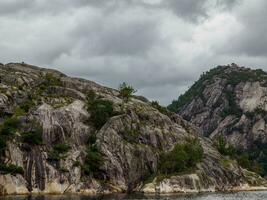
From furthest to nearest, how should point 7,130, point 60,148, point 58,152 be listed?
point 60,148 < point 58,152 < point 7,130

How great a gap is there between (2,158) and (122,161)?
45.8 m

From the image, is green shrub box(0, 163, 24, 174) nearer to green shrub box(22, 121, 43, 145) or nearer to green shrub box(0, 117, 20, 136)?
green shrub box(0, 117, 20, 136)

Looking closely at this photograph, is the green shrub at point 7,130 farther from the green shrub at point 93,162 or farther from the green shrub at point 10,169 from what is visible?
the green shrub at point 93,162

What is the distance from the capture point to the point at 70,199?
145625mm

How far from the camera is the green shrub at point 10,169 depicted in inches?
6722

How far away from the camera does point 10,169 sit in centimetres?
17188

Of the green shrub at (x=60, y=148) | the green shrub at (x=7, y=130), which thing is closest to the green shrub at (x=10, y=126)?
the green shrub at (x=7, y=130)

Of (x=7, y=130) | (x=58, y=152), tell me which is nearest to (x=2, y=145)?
(x=7, y=130)

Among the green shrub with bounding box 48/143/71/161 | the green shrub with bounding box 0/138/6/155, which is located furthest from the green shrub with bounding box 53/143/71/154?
the green shrub with bounding box 0/138/6/155

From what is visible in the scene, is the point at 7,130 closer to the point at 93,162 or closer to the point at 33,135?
the point at 33,135

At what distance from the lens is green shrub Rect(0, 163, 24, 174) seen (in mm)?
170750

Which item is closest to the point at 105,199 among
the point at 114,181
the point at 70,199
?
the point at 70,199

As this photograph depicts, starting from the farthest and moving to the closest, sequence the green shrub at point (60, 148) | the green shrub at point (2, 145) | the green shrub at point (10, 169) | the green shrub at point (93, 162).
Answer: the green shrub at point (93, 162), the green shrub at point (60, 148), the green shrub at point (2, 145), the green shrub at point (10, 169)

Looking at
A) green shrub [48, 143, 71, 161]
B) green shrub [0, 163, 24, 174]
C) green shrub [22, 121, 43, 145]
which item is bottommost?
green shrub [0, 163, 24, 174]
